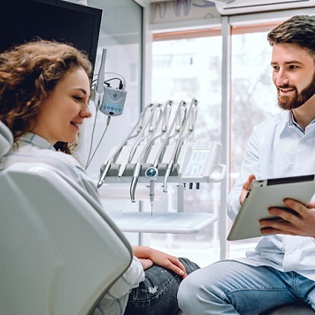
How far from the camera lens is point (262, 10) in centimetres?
337

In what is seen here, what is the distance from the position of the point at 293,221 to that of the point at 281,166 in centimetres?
46

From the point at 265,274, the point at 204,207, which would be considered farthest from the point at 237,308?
the point at 204,207

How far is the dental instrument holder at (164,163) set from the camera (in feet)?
6.82

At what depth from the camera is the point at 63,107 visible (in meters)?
1.20

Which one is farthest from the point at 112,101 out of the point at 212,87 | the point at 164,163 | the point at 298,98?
the point at 298,98

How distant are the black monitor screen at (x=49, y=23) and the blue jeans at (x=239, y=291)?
129 cm

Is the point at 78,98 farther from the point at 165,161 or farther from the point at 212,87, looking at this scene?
the point at 212,87

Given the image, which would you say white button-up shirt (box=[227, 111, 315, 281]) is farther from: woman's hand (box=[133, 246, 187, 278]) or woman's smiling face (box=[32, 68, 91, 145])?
woman's smiling face (box=[32, 68, 91, 145])

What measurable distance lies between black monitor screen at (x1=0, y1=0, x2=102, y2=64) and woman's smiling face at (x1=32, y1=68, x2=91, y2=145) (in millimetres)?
980

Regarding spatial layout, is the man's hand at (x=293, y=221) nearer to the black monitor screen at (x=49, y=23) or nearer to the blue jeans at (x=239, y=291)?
the blue jeans at (x=239, y=291)

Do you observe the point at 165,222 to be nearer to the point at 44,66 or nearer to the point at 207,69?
the point at 44,66

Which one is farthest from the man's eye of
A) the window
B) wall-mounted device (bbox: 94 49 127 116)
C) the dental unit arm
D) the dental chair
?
the window

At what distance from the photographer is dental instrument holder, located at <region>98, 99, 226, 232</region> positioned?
208 centimetres

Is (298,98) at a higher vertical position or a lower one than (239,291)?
higher
